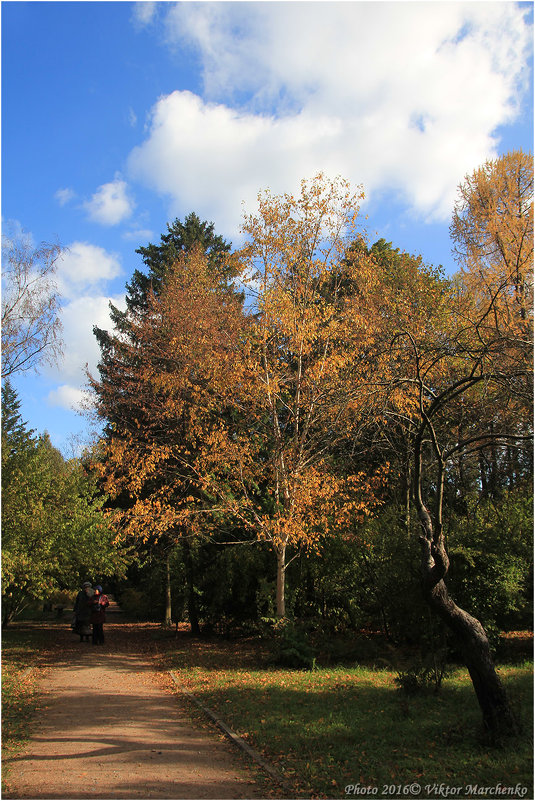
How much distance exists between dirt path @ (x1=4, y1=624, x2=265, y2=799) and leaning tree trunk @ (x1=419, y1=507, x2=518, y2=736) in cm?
263

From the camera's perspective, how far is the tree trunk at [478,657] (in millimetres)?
5816

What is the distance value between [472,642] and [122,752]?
4.17m

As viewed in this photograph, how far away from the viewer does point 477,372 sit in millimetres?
10156

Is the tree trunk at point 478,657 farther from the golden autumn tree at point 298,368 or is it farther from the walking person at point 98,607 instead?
the walking person at point 98,607

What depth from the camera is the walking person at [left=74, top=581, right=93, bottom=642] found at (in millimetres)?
16203

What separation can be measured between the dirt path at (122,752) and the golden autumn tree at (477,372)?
2.88 m

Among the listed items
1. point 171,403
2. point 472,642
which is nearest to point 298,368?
point 171,403

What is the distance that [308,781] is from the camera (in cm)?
530

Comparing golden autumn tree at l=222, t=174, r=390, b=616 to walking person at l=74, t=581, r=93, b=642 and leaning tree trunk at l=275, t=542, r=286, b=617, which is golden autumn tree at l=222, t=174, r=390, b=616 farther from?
walking person at l=74, t=581, r=93, b=642

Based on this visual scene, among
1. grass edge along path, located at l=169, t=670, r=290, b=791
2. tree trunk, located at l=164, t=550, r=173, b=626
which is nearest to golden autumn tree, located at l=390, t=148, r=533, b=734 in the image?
grass edge along path, located at l=169, t=670, r=290, b=791

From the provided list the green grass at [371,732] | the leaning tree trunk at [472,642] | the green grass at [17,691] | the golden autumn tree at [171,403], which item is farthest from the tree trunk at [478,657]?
the golden autumn tree at [171,403]

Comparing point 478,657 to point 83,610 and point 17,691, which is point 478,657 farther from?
point 83,610

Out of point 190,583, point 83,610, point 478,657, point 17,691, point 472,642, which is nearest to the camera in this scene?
Result: point 478,657

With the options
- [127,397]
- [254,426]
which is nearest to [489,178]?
[254,426]
